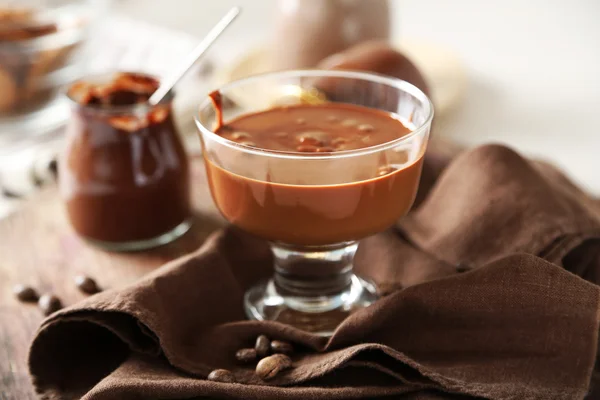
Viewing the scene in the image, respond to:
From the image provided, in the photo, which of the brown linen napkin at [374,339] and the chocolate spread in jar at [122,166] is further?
the chocolate spread in jar at [122,166]

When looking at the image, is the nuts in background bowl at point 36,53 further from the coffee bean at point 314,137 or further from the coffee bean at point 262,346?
the coffee bean at point 262,346

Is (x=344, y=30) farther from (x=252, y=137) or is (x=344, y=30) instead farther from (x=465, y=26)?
(x=465, y=26)

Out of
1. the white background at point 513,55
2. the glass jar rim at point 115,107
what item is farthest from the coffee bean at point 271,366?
the white background at point 513,55

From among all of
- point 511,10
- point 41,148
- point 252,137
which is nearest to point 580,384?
point 252,137

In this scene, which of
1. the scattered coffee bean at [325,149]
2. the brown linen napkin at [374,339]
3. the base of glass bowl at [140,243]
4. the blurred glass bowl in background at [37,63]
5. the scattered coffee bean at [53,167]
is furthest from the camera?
the blurred glass bowl in background at [37,63]

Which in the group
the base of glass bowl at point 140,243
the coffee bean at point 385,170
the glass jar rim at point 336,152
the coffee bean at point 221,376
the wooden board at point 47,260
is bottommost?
the wooden board at point 47,260

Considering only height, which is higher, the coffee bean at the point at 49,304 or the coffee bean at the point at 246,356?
the coffee bean at the point at 246,356
